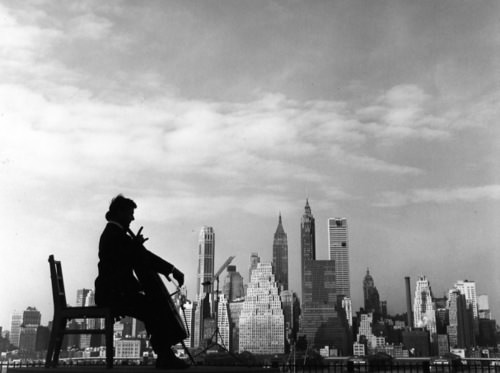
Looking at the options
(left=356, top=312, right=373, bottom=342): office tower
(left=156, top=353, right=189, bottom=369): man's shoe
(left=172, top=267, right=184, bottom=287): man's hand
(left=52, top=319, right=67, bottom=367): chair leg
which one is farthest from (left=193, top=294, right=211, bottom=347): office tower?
(left=156, top=353, right=189, bottom=369): man's shoe

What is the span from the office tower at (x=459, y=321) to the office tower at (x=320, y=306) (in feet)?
71.2

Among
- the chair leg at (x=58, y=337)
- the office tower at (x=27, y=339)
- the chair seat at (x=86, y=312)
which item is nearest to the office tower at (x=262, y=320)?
the office tower at (x=27, y=339)

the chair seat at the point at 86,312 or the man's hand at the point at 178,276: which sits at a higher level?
the man's hand at the point at 178,276

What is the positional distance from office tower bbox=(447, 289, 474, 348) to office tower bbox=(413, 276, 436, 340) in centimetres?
450

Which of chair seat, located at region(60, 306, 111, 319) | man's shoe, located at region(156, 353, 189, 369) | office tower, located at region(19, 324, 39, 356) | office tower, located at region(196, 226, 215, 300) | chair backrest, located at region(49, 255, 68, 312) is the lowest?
office tower, located at region(19, 324, 39, 356)

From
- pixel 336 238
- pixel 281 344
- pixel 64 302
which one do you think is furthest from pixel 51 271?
pixel 336 238

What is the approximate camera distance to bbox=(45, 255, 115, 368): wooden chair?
210 inches

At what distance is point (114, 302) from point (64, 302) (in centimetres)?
88

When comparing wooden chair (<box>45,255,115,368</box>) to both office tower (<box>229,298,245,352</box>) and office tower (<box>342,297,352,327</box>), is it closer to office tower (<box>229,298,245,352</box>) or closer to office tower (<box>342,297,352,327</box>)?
office tower (<box>229,298,245,352</box>)

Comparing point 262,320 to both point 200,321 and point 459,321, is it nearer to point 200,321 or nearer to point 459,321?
point 200,321

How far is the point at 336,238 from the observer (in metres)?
177

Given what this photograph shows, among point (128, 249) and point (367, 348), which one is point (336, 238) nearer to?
point (367, 348)

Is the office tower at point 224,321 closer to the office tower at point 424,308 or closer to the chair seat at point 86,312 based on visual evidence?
the office tower at point 424,308

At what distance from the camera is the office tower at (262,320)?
10325cm
